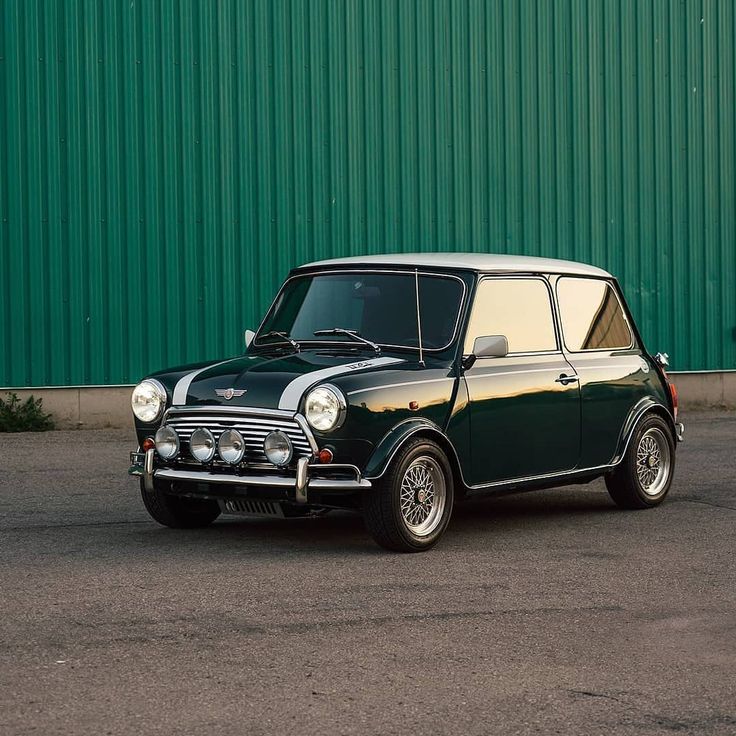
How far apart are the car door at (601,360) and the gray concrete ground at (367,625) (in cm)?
61

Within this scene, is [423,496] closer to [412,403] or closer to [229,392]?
[412,403]

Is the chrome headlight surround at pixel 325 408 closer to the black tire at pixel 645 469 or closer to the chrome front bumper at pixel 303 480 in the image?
the chrome front bumper at pixel 303 480

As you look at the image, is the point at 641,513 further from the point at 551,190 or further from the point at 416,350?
the point at 551,190

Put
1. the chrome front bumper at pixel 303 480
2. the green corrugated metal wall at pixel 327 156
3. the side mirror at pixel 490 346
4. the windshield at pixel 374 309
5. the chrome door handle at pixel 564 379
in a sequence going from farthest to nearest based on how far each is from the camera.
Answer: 1. the green corrugated metal wall at pixel 327 156
2. the chrome door handle at pixel 564 379
3. the windshield at pixel 374 309
4. the side mirror at pixel 490 346
5. the chrome front bumper at pixel 303 480

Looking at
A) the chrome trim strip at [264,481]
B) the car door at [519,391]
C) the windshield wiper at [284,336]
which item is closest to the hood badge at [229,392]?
the chrome trim strip at [264,481]

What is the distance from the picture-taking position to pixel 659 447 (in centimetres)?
1024

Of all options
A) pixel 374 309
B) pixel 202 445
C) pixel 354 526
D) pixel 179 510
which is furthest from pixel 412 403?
pixel 179 510

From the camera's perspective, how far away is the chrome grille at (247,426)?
25.8ft

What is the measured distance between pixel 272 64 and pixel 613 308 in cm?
877

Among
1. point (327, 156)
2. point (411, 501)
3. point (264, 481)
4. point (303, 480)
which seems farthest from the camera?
point (327, 156)

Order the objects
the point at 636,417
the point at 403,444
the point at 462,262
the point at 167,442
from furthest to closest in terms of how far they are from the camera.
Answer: the point at 636,417 → the point at 462,262 → the point at 167,442 → the point at 403,444

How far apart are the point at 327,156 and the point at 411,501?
415 inches

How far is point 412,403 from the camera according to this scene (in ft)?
26.7

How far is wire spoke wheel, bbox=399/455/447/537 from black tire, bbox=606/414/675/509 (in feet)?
6.81
